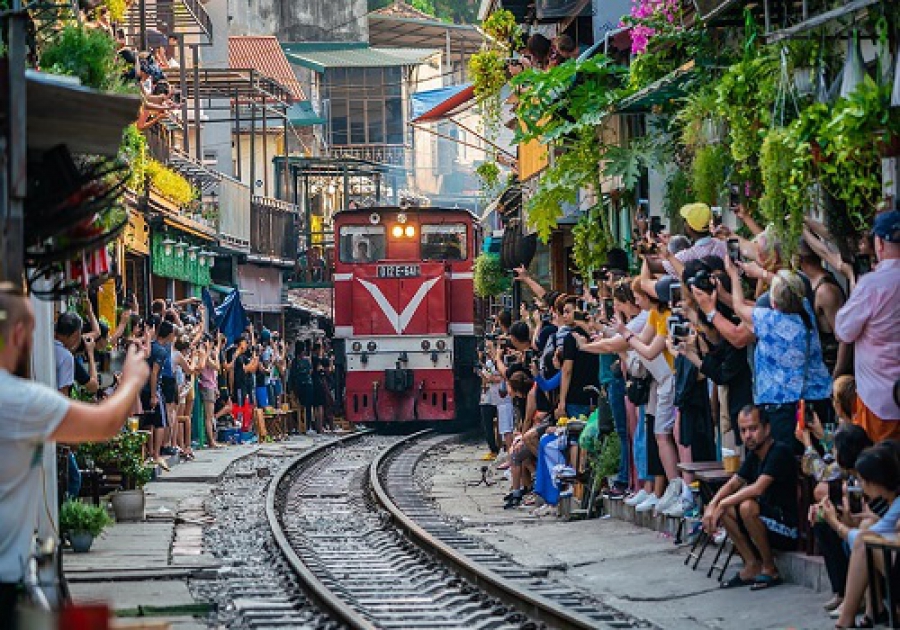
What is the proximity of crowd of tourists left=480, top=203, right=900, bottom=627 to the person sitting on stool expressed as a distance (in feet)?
0.03

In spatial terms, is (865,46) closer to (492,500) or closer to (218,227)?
(492,500)

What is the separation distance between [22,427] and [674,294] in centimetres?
838

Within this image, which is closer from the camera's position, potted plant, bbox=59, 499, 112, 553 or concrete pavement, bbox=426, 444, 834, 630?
concrete pavement, bbox=426, 444, 834, 630

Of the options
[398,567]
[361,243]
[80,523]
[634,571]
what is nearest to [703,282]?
[634,571]

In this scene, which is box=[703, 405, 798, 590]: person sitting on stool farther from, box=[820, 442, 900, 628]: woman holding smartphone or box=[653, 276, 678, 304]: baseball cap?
box=[653, 276, 678, 304]: baseball cap

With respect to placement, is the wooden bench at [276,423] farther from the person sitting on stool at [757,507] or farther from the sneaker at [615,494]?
the person sitting on stool at [757,507]

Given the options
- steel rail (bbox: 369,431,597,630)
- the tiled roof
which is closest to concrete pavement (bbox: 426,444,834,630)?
steel rail (bbox: 369,431,597,630)

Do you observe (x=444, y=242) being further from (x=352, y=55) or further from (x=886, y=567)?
(x=352, y=55)

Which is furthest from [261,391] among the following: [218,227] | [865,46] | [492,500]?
[865,46]

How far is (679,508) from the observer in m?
14.3

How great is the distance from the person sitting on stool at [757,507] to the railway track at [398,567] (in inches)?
36.1

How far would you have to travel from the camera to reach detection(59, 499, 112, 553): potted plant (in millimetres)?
14500

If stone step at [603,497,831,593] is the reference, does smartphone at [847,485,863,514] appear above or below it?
above

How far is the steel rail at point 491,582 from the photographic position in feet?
35.9
